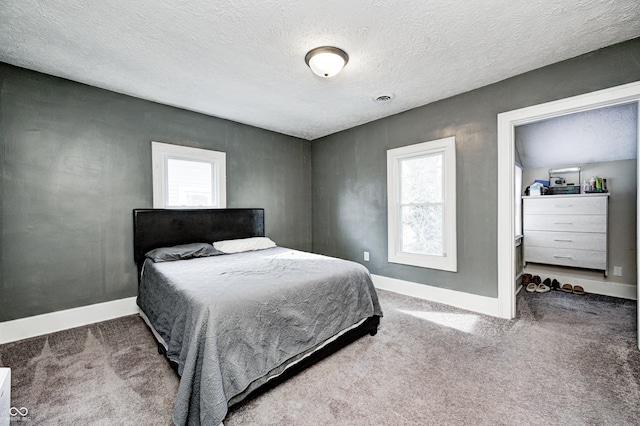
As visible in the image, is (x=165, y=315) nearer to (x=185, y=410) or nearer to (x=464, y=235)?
(x=185, y=410)

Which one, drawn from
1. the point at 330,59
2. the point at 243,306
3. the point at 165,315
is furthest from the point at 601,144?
the point at 165,315

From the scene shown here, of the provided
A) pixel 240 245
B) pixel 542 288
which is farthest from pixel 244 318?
pixel 542 288

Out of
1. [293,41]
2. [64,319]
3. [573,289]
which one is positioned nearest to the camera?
[293,41]

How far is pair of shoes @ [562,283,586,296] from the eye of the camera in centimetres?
348

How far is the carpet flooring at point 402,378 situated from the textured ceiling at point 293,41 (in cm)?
245

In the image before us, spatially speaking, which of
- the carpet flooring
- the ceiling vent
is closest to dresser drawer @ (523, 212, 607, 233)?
the carpet flooring

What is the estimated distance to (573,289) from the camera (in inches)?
139

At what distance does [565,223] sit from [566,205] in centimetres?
26

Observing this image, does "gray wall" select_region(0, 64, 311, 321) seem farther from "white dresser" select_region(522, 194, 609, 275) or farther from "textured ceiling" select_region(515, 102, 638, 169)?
"white dresser" select_region(522, 194, 609, 275)

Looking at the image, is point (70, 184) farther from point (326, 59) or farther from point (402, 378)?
point (402, 378)

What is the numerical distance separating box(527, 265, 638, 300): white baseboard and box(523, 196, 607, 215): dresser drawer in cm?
92

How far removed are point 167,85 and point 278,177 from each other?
2.03 metres

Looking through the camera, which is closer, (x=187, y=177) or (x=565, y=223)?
(x=187, y=177)

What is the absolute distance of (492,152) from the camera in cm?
279
